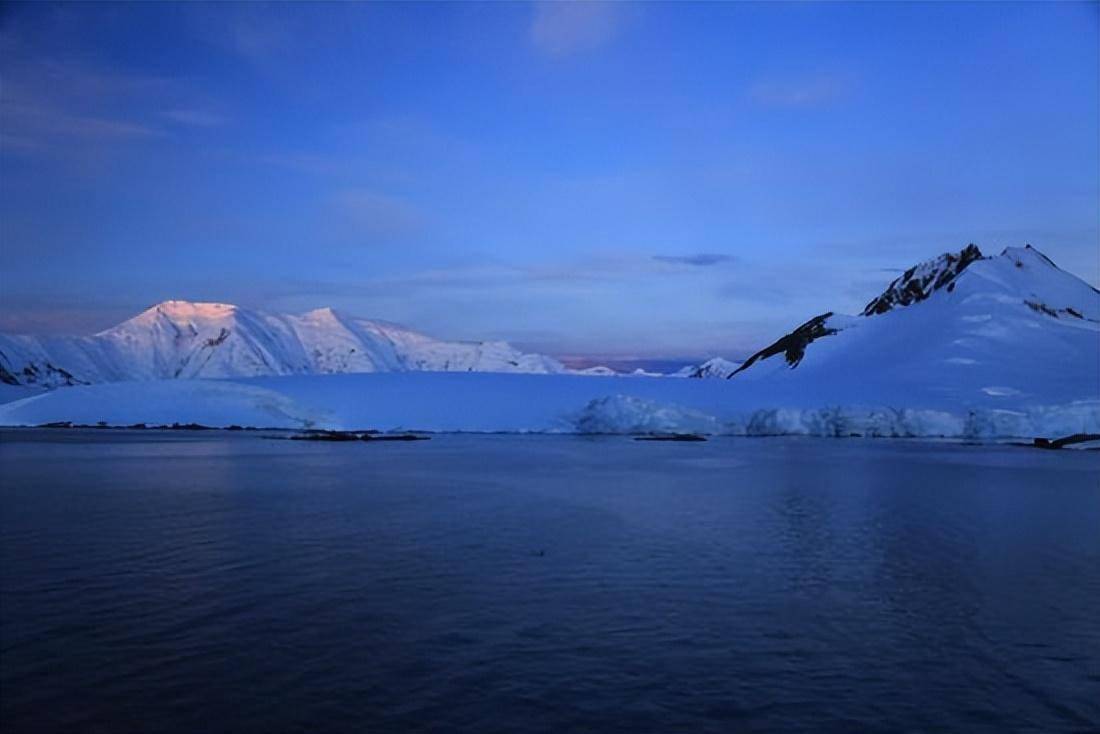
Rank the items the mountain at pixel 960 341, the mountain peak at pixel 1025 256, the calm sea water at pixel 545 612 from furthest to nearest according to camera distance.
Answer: the mountain peak at pixel 1025 256, the mountain at pixel 960 341, the calm sea water at pixel 545 612

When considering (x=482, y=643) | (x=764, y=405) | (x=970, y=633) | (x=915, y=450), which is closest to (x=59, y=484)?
(x=482, y=643)

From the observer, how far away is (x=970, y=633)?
955 cm

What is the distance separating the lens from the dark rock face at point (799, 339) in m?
91.6

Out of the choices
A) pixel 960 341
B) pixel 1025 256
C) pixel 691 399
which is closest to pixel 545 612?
pixel 691 399

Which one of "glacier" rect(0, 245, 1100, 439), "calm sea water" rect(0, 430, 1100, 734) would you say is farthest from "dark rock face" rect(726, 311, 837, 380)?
"calm sea water" rect(0, 430, 1100, 734)

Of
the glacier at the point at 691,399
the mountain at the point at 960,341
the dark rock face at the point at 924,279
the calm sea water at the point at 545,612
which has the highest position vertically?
the dark rock face at the point at 924,279

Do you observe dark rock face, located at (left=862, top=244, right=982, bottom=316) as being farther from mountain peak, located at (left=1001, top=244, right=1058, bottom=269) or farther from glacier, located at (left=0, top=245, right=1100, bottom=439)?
glacier, located at (left=0, top=245, right=1100, bottom=439)

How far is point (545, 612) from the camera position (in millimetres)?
10242

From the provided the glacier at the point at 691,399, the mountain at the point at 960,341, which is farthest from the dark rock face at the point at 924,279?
the glacier at the point at 691,399

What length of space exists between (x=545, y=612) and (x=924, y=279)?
95.3 meters

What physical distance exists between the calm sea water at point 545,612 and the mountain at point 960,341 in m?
39.7

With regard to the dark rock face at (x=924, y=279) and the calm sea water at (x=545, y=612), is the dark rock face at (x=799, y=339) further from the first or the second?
the calm sea water at (x=545, y=612)

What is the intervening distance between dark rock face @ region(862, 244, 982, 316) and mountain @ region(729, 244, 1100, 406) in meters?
0.14

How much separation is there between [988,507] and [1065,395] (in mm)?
42158
